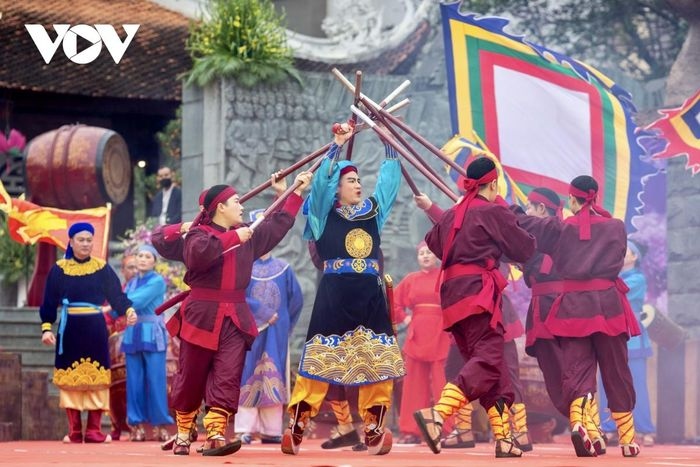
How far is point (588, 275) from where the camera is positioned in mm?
11242

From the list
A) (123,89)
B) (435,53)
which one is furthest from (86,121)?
(435,53)

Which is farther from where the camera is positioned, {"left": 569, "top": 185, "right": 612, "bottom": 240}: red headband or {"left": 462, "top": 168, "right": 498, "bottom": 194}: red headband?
{"left": 569, "top": 185, "right": 612, "bottom": 240}: red headband

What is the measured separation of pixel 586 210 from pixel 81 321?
4506mm

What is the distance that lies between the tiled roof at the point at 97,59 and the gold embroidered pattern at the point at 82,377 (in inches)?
409

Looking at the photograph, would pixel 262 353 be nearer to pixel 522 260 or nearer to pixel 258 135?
pixel 522 260

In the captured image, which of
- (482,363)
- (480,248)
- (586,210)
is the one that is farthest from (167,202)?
(482,363)

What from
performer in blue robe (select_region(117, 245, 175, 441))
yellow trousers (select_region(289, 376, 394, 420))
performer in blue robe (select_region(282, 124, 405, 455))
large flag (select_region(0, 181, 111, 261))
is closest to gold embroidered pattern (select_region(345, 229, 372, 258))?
performer in blue robe (select_region(282, 124, 405, 455))

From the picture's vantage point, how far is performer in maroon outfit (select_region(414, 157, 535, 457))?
33.9 feet

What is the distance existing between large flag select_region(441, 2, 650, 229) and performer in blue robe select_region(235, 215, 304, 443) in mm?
2069

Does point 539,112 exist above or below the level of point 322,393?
above

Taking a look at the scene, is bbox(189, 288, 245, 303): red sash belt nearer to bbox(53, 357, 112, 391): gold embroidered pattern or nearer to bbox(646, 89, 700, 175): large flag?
bbox(53, 357, 112, 391): gold embroidered pattern

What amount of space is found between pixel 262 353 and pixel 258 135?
533 cm

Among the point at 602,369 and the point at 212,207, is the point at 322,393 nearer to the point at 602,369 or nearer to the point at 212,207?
the point at 212,207

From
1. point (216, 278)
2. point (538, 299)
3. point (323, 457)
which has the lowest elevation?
point (323, 457)
